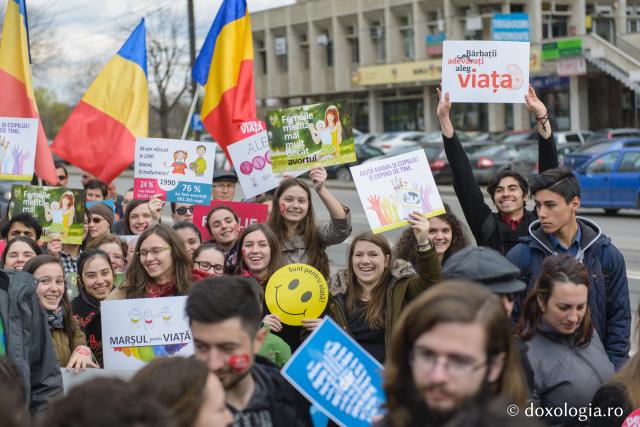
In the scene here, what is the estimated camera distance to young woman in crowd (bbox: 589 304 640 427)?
3701 mm

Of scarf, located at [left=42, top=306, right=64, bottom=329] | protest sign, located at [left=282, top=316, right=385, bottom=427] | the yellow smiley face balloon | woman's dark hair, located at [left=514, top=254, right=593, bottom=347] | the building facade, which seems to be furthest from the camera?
the building facade

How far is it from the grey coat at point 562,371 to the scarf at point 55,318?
289cm

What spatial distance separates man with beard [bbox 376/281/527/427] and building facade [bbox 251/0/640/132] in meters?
43.8

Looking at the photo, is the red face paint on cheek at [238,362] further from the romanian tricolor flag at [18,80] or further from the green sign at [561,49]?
the green sign at [561,49]

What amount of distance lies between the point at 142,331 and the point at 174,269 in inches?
24.9

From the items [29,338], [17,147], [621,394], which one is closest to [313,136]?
[17,147]

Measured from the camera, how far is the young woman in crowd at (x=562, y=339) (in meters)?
4.12

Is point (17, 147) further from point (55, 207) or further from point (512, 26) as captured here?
point (512, 26)

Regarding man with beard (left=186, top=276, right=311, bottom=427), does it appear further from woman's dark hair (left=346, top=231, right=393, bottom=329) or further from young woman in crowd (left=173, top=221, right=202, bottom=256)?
young woman in crowd (left=173, top=221, right=202, bottom=256)

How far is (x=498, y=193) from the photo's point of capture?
6.51 meters

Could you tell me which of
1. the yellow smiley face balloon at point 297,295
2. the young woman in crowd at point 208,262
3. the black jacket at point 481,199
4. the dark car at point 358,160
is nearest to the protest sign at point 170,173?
the young woman in crowd at point 208,262

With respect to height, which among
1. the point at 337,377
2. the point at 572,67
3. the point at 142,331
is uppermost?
the point at 572,67

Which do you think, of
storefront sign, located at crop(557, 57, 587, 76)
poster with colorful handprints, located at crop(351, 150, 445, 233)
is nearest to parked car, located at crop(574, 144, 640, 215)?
poster with colorful handprints, located at crop(351, 150, 445, 233)

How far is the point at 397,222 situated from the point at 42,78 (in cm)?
4528
